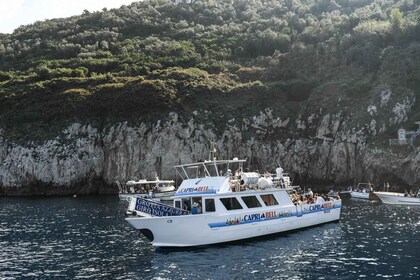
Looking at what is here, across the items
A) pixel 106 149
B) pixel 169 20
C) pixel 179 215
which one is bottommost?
pixel 179 215

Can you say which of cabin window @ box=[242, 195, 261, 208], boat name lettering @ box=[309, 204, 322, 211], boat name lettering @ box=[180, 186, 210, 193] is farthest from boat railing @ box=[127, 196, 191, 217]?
boat name lettering @ box=[309, 204, 322, 211]

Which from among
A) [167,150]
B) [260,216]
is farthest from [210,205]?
[167,150]

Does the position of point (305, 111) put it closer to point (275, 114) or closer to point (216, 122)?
point (275, 114)

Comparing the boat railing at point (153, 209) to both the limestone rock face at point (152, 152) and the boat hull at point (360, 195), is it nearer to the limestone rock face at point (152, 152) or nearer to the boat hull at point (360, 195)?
the boat hull at point (360, 195)

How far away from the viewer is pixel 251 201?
40.8 metres

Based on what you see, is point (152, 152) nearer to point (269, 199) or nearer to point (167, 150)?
point (167, 150)

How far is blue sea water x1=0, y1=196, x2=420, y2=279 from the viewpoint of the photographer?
96.6 ft

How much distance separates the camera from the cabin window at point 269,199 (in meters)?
41.9

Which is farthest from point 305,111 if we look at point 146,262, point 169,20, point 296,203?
point 169,20

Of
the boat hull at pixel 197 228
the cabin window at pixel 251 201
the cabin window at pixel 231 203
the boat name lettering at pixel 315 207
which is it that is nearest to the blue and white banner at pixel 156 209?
the boat hull at pixel 197 228

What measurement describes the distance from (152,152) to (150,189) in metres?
12.0

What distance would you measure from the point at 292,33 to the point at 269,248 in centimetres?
11495

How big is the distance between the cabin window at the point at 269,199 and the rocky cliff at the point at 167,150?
158 ft

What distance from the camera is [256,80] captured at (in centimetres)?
11300
